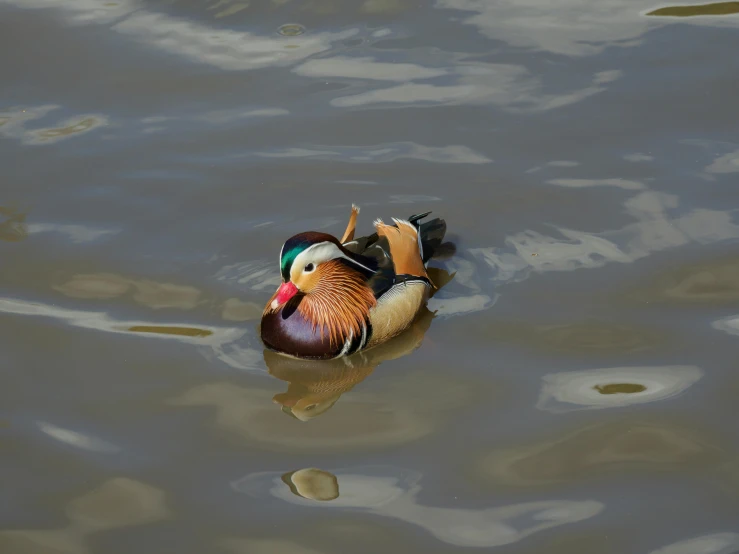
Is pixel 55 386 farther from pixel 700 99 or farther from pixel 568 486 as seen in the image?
pixel 700 99

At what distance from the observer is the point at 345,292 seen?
7145mm

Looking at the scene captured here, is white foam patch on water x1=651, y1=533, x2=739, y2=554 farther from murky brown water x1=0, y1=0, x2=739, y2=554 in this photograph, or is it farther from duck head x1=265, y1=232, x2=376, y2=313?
duck head x1=265, y1=232, x2=376, y2=313

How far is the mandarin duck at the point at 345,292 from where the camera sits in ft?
22.3

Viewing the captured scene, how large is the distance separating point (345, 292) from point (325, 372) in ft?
1.95

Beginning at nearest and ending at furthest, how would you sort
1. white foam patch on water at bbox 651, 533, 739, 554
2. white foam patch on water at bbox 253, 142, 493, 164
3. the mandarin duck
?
white foam patch on water at bbox 651, 533, 739, 554
the mandarin duck
white foam patch on water at bbox 253, 142, 493, 164

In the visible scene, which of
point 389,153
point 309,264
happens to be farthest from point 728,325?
point 389,153

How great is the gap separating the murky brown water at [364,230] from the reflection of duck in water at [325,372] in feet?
0.08

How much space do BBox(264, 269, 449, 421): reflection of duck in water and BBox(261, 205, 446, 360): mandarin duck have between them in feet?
0.18

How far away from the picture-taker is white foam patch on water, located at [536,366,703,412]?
6.27 metres

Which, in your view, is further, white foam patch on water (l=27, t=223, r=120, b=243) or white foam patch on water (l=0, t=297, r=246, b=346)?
white foam patch on water (l=27, t=223, r=120, b=243)

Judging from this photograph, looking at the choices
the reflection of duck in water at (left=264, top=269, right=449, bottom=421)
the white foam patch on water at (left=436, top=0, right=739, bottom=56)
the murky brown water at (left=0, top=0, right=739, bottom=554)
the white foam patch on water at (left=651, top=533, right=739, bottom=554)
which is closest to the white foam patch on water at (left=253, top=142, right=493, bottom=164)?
the murky brown water at (left=0, top=0, right=739, bottom=554)

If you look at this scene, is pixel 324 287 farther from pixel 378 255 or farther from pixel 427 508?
pixel 427 508

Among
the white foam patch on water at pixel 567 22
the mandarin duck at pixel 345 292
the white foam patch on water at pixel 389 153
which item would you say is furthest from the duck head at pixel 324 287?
the white foam patch on water at pixel 567 22

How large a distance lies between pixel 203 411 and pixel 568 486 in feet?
7.35
